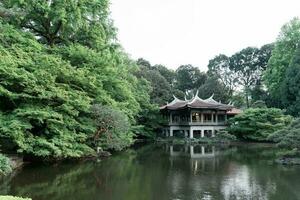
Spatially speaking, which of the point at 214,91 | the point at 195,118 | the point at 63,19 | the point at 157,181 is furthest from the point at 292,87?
the point at 157,181

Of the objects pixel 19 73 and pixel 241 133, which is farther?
pixel 241 133

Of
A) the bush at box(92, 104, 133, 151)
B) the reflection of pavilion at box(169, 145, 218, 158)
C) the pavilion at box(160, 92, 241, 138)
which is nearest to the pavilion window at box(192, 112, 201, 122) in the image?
the pavilion at box(160, 92, 241, 138)

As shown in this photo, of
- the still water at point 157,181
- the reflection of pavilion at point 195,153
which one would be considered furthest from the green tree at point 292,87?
the still water at point 157,181

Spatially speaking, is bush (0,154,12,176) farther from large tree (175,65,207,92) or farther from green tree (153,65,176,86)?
large tree (175,65,207,92)

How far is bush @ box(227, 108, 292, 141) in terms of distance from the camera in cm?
2855

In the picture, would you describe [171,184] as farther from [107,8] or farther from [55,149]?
[107,8]

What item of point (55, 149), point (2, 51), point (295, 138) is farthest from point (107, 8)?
point (295, 138)

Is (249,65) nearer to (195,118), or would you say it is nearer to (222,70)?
(222,70)

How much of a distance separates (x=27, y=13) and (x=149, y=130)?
17734 mm

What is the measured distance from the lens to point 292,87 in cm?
3162

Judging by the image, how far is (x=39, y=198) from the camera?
10.0 meters

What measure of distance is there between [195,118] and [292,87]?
28.5ft

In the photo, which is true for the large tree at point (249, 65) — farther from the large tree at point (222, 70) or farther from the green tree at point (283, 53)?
the green tree at point (283, 53)

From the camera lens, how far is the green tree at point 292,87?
102 ft
